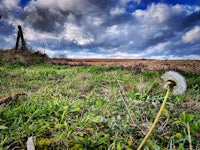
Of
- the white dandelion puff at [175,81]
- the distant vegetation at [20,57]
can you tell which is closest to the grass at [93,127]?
the white dandelion puff at [175,81]

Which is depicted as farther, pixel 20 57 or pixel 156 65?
pixel 20 57

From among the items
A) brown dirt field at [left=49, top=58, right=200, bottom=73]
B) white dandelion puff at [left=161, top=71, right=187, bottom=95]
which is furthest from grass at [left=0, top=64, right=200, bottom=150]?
brown dirt field at [left=49, top=58, right=200, bottom=73]

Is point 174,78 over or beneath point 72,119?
over

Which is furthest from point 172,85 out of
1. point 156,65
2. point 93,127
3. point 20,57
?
point 20,57

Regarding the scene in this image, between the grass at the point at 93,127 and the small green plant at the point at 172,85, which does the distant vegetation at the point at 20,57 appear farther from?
the small green plant at the point at 172,85

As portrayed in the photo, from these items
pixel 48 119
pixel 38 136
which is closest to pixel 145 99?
pixel 48 119

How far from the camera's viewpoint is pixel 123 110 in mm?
2430

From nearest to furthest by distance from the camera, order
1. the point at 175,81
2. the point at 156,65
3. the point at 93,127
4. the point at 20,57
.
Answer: the point at 175,81 < the point at 93,127 < the point at 156,65 < the point at 20,57

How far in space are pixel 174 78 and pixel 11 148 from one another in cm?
139

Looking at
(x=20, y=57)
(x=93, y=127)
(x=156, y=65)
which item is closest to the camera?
(x=93, y=127)

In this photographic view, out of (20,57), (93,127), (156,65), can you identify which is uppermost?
(20,57)

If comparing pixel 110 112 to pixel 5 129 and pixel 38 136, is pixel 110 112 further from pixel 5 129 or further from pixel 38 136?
pixel 5 129

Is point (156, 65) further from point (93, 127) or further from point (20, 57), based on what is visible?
point (93, 127)

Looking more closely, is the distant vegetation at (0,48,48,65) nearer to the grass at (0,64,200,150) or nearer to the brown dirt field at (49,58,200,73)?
the brown dirt field at (49,58,200,73)
